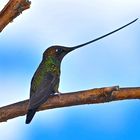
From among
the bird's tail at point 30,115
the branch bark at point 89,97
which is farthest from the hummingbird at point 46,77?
→ the branch bark at point 89,97

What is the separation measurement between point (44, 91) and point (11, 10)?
123 cm

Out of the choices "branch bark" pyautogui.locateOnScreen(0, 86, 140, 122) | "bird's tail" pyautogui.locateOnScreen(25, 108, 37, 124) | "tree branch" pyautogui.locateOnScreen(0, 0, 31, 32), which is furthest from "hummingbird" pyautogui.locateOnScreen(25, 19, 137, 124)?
"tree branch" pyautogui.locateOnScreen(0, 0, 31, 32)

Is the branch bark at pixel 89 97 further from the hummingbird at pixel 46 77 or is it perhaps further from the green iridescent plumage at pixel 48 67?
the green iridescent plumage at pixel 48 67

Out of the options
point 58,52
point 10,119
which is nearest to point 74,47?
point 58,52

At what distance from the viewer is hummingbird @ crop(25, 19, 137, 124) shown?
3.69 metres

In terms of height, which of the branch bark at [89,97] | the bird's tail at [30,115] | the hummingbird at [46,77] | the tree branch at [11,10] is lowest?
the bird's tail at [30,115]

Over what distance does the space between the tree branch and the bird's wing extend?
91cm

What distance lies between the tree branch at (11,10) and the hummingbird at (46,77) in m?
0.93

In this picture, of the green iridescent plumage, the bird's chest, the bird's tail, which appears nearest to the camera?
the bird's tail

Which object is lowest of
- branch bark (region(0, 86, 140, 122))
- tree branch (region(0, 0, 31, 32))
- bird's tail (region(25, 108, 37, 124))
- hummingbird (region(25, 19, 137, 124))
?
bird's tail (region(25, 108, 37, 124))

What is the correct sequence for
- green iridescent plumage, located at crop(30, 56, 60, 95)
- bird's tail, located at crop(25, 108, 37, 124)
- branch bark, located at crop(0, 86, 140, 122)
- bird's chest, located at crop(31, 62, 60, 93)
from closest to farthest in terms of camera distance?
1. branch bark, located at crop(0, 86, 140, 122)
2. bird's tail, located at crop(25, 108, 37, 124)
3. bird's chest, located at crop(31, 62, 60, 93)
4. green iridescent plumage, located at crop(30, 56, 60, 95)

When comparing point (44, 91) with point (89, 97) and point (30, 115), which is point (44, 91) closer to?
point (30, 115)

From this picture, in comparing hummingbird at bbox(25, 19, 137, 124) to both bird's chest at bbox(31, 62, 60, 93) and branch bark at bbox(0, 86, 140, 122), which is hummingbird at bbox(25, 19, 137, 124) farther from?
branch bark at bbox(0, 86, 140, 122)

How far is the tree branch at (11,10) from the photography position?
3.23m
